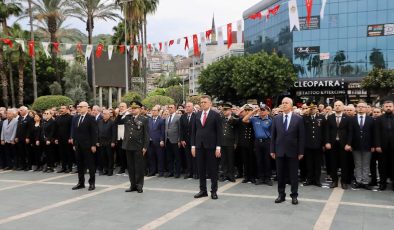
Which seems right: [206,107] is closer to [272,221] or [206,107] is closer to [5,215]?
[272,221]

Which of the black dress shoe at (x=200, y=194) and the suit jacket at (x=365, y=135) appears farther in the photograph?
the suit jacket at (x=365, y=135)

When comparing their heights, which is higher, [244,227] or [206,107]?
[206,107]

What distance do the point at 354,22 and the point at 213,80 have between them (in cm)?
1862

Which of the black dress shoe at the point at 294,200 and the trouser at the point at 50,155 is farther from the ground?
the trouser at the point at 50,155

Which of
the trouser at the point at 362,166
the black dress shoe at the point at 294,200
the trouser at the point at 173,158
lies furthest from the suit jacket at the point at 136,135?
the trouser at the point at 362,166

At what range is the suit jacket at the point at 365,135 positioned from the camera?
9531 mm

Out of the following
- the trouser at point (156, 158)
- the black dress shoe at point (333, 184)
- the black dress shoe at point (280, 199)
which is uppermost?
the trouser at point (156, 158)

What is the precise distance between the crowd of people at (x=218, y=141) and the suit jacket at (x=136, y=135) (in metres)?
0.02

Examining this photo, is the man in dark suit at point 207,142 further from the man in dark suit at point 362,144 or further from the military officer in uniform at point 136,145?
the man in dark suit at point 362,144

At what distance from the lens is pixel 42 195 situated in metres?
9.04

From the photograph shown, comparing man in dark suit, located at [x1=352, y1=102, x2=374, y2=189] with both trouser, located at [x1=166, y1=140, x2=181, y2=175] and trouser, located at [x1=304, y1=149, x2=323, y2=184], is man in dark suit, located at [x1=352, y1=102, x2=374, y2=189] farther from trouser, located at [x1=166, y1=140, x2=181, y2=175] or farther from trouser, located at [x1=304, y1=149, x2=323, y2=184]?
trouser, located at [x1=166, y1=140, x2=181, y2=175]

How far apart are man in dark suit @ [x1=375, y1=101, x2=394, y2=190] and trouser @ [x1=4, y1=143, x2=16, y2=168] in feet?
35.1

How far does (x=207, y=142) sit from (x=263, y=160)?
7.43ft

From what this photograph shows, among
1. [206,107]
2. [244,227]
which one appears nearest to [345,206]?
[244,227]
